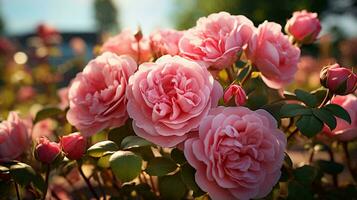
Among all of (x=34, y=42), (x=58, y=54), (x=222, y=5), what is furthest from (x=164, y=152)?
(x=222, y=5)

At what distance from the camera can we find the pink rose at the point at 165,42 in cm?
85

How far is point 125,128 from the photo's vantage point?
0.83m

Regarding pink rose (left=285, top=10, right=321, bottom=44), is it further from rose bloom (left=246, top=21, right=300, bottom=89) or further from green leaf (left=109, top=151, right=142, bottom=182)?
green leaf (left=109, top=151, right=142, bottom=182)

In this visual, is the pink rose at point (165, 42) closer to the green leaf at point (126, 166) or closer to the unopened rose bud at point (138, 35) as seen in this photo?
the unopened rose bud at point (138, 35)

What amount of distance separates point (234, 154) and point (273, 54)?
0.76 ft

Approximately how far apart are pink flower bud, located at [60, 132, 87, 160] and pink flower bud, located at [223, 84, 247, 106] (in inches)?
10.2

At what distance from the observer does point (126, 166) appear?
2.17 ft

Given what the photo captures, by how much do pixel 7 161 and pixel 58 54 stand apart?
130cm

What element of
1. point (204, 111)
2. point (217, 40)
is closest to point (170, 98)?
point (204, 111)

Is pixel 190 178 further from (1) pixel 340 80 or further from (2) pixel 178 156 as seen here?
(1) pixel 340 80

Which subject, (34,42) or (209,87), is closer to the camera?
(209,87)

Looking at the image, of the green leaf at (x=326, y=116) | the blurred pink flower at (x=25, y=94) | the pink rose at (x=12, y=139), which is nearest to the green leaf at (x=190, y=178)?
the green leaf at (x=326, y=116)

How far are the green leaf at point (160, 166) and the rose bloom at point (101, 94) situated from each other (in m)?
0.10

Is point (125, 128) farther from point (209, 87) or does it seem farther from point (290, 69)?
point (290, 69)
